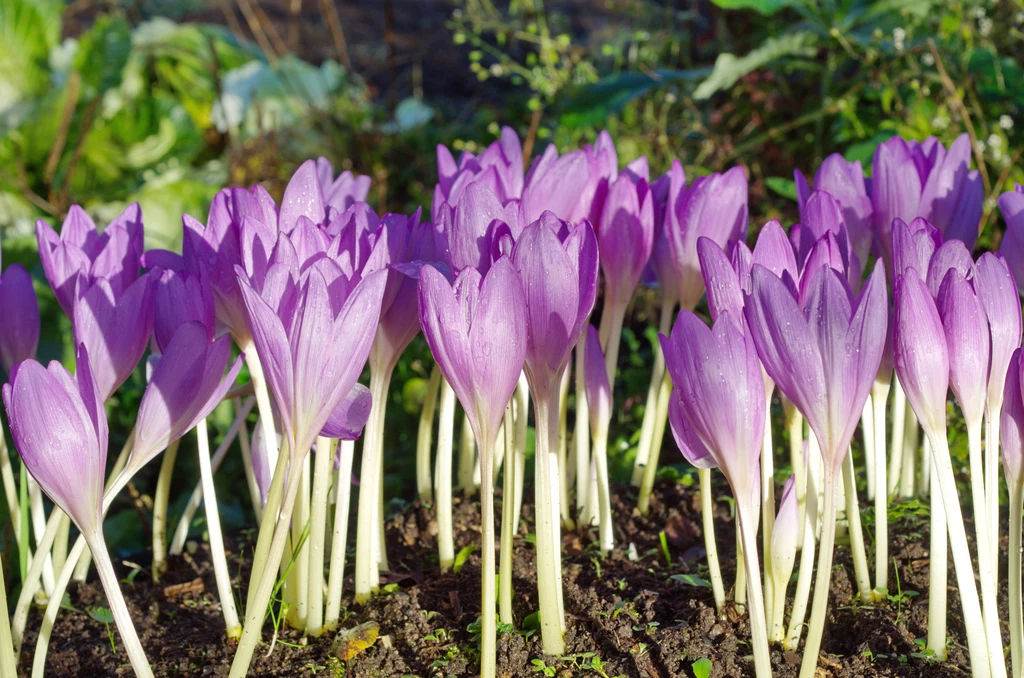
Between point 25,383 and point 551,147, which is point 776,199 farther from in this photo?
point 25,383

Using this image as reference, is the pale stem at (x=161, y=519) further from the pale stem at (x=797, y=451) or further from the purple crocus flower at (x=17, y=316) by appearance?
the pale stem at (x=797, y=451)

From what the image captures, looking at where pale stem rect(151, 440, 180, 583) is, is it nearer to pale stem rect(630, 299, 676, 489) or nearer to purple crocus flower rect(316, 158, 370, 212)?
purple crocus flower rect(316, 158, 370, 212)

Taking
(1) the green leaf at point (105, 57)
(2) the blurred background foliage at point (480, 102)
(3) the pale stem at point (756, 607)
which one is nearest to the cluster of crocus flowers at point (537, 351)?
(3) the pale stem at point (756, 607)

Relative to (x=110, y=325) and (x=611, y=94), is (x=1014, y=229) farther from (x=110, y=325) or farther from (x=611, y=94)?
(x=611, y=94)

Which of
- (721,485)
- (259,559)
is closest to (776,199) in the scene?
(721,485)

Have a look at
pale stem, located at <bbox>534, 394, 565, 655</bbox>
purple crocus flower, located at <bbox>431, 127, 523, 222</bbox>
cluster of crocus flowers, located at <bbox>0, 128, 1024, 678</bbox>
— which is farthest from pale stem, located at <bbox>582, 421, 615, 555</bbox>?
purple crocus flower, located at <bbox>431, 127, 523, 222</bbox>

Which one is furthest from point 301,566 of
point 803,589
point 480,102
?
point 480,102
